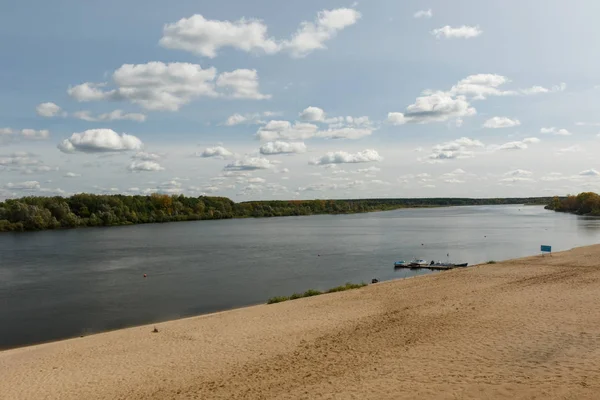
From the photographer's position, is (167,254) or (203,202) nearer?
(167,254)

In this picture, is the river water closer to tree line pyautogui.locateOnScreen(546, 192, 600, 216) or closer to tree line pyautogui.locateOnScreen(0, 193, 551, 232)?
tree line pyautogui.locateOnScreen(0, 193, 551, 232)

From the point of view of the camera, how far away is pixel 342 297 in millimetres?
21594

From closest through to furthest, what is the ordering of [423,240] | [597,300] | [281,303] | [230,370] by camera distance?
1. [230,370]
2. [597,300]
3. [281,303]
4. [423,240]

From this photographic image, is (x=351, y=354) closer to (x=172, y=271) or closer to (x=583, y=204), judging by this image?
(x=172, y=271)

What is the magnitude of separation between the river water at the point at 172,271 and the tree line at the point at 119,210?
17181 mm

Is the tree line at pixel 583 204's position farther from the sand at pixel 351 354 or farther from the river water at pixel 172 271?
the sand at pixel 351 354

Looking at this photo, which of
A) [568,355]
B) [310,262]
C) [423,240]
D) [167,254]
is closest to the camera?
[568,355]

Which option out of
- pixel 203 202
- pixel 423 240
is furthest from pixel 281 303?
pixel 203 202

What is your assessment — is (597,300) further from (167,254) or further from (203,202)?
(203,202)

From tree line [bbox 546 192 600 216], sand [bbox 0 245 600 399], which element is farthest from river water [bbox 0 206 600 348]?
tree line [bbox 546 192 600 216]

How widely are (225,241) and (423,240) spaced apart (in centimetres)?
2373

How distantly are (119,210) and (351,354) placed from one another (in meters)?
88.5

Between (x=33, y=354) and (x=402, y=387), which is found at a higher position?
(x=402, y=387)

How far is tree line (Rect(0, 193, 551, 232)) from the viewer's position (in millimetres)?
76562
